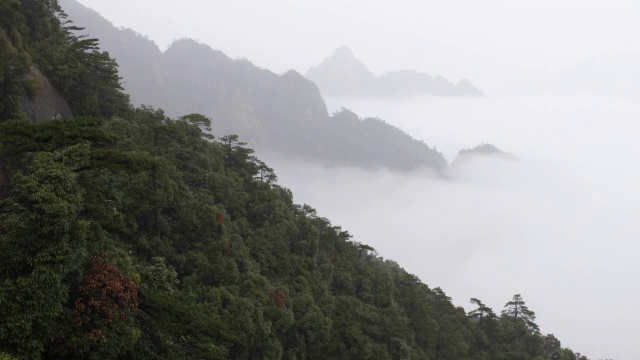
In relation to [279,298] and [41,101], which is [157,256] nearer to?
[279,298]

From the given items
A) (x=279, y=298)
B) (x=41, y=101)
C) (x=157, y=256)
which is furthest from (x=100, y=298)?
(x=41, y=101)

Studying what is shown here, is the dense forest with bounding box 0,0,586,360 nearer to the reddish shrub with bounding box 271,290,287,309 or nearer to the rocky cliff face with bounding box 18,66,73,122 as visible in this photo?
the reddish shrub with bounding box 271,290,287,309

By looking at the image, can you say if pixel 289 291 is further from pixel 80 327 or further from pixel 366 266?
pixel 80 327

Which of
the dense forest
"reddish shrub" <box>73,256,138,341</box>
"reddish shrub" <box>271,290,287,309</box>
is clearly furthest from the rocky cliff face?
"reddish shrub" <box>271,290,287,309</box>

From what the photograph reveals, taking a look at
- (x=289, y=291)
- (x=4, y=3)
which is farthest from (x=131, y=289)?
(x=4, y=3)

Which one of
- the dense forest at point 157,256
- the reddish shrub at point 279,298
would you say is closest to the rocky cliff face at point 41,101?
the dense forest at point 157,256

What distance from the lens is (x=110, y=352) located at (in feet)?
37.6

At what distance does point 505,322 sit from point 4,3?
188ft

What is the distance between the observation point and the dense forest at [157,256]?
1105 cm

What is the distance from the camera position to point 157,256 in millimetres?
22797

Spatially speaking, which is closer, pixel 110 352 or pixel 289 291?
pixel 110 352

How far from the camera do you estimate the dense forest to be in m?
11.1

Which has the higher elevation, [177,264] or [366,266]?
[366,266]

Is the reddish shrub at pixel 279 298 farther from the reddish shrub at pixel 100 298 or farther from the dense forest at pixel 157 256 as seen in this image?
the reddish shrub at pixel 100 298
